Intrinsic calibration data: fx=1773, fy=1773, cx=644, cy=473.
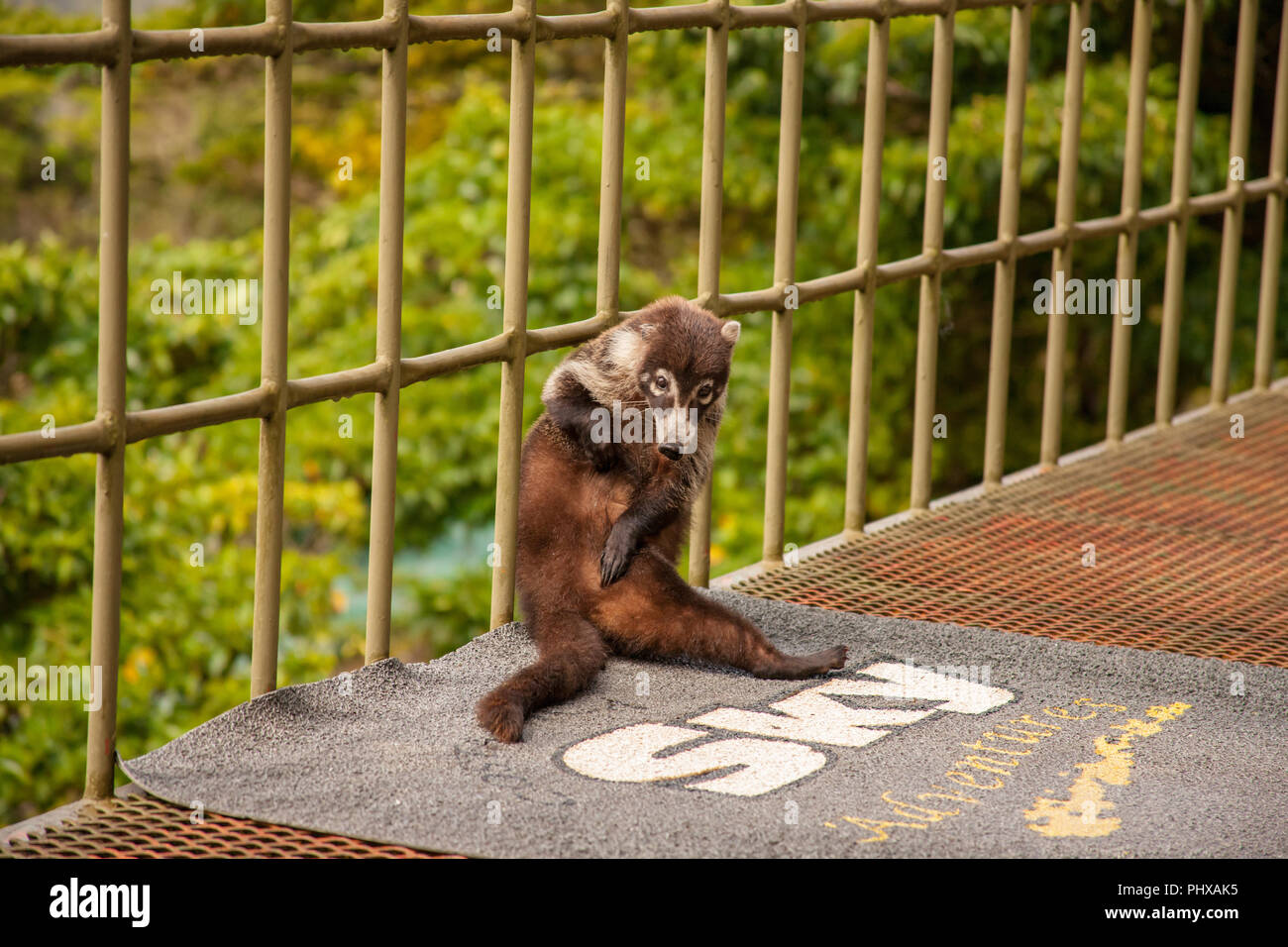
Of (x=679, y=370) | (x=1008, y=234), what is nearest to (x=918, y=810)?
(x=679, y=370)

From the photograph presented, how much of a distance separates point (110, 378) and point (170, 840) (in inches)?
31.8

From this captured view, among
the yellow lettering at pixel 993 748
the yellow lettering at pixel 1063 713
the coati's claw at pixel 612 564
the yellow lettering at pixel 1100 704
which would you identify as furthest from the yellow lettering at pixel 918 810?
the coati's claw at pixel 612 564

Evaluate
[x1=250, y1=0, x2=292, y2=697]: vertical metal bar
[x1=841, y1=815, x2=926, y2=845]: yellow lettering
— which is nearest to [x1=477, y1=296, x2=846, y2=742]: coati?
[x1=250, y1=0, x2=292, y2=697]: vertical metal bar

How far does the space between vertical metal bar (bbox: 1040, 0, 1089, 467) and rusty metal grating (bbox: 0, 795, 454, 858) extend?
11.6ft

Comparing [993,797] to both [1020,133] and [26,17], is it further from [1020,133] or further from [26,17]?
[26,17]

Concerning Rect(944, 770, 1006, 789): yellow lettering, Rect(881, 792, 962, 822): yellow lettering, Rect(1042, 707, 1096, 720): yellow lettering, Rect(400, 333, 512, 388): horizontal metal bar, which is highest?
Rect(400, 333, 512, 388): horizontal metal bar

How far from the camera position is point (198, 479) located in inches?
279

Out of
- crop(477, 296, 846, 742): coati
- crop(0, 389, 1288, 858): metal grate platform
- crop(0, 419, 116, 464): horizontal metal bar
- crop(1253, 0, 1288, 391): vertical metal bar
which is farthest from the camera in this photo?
crop(1253, 0, 1288, 391): vertical metal bar

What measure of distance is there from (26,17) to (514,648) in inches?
272

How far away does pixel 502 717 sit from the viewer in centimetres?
347

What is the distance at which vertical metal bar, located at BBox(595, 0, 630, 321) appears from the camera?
4.27m

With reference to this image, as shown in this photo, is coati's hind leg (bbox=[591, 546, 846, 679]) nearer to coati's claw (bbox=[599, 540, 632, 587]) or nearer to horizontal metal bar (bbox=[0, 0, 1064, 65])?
coati's claw (bbox=[599, 540, 632, 587])

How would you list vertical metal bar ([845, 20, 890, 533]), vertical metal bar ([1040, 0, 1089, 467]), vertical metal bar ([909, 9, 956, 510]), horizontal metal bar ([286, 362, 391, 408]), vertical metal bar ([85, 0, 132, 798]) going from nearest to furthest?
vertical metal bar ([85, 0, 132, 798]) → horizontal metal bar ([286, 362, 391, 408]) → vertical metal bar ([845, 20, 890, 533]) → vertical metal bar ([909, 9, 956, 510]) → vertical metal bar ([1040, 0, 1089, 467])
